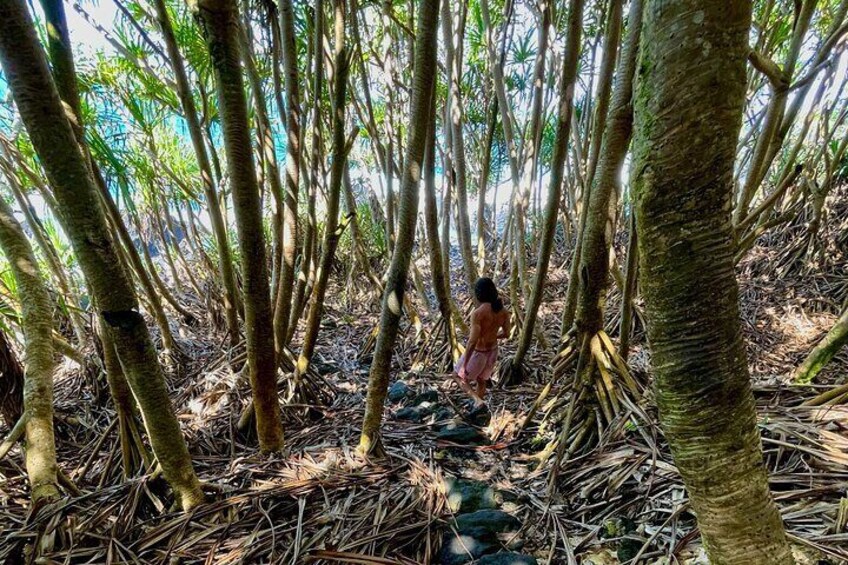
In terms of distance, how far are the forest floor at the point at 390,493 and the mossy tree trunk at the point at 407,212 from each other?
11.7 inches

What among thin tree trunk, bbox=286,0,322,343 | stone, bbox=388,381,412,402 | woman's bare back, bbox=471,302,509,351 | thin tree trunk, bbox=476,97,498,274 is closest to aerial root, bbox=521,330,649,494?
woman's bare back, bbox=471,302,509,351

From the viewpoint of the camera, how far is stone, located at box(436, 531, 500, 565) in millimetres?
1591

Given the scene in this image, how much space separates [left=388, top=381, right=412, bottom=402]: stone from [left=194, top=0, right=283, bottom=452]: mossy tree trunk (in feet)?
4.78

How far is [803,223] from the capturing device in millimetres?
5941

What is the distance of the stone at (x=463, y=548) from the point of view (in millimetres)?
1591

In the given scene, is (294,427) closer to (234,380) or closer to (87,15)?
(234,380)

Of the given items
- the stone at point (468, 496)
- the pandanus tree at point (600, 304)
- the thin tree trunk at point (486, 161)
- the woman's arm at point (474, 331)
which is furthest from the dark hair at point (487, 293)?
the stone at point (468, 496)

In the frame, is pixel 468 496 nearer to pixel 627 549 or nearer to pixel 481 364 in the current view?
pixel 627 549

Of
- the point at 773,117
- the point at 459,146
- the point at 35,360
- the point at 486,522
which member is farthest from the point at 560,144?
the point at 35,360

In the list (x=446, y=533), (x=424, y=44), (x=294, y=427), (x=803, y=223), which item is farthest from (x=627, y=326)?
(x=803, y=223)

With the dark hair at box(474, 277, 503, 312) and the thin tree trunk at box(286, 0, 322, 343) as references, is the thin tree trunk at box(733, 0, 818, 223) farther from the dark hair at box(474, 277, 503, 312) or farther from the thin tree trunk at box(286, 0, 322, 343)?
the thin tree trunk at box(286, 0, 322, 343)

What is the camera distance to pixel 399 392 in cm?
352

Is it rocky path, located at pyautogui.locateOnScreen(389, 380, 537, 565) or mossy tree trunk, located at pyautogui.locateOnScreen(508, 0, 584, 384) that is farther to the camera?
mossy tree trunk, located at pyautogui.locateOnScreen(508, 0, 584, 384)

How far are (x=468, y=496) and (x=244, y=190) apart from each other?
1.60 m
